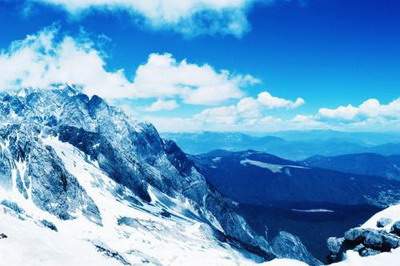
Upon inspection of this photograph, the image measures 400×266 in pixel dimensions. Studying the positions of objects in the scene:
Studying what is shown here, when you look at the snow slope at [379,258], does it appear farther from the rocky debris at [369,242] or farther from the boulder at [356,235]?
the boulder at [356,235]

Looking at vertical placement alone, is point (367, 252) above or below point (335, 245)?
above

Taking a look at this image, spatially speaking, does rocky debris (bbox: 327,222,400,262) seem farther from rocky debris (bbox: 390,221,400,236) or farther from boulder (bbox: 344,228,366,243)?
rocky debris (bbox: 390,221,400,236)

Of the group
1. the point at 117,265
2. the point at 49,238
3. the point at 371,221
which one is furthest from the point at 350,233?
the point at 49,238

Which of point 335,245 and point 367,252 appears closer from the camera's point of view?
point 367,252

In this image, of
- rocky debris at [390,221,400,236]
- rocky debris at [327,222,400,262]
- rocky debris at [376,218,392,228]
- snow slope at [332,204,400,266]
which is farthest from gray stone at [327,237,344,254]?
rocky debris at [390,221,400,236]

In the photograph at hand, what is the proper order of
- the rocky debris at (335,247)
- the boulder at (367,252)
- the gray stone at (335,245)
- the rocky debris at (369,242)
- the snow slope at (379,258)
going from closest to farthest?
the snow slope at (379,258) → the boulder at (367,252) → the rocky debris at (369,242) → the rocky debris at (335,247) → the gray stone at (335,245)

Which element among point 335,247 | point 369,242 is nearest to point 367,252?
point 369,242

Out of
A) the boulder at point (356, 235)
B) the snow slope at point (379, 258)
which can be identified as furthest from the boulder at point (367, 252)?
the boulder at point (356, 235)

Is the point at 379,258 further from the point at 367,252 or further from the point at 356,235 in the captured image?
the point at 356,235

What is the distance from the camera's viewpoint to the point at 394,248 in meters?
98.1

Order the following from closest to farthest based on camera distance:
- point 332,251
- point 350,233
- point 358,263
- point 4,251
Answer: point 4,251 < point 358,263 < point 350,233 < point 332,251

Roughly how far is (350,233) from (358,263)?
18.1m

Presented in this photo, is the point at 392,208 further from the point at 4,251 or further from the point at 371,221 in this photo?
the point at 4,251

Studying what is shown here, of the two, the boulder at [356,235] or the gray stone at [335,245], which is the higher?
the boulder at [356,235]
